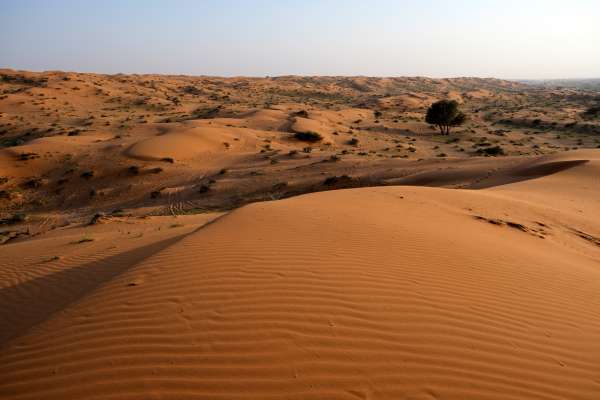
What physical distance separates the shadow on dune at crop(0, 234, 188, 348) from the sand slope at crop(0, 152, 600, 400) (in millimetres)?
902

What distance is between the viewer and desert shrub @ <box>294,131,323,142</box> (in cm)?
2872

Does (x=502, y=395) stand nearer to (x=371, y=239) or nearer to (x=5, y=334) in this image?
(x=371, y=239)

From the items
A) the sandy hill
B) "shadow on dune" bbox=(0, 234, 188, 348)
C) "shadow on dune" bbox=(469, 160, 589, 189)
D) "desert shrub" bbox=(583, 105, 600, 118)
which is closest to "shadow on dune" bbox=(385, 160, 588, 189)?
"shadow on dune" bbox=(469, 160, 589, 189)

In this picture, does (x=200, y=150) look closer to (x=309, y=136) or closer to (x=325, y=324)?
(x=309, y=136)

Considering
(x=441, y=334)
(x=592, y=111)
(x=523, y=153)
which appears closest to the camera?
(x=441, y=334)

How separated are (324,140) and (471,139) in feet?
41.2

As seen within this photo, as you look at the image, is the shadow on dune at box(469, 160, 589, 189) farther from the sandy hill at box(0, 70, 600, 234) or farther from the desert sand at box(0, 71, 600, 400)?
the desert sand at box(0, 71, 600, 400)

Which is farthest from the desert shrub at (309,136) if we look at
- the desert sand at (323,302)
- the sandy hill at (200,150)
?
the desert sand at (323,302)

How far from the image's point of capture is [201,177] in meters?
19.9

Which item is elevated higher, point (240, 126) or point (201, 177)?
point (240, 126)

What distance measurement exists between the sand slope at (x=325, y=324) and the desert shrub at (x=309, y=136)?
901 inches

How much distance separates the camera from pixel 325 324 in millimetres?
3389

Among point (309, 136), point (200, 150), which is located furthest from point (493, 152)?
point (200, 150)

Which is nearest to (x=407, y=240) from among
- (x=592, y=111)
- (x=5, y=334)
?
(x=5, y=334)
